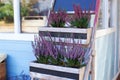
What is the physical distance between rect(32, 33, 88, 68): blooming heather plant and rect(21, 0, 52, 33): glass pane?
77 centimetres

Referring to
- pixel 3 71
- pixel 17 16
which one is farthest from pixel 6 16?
pixel 3 71

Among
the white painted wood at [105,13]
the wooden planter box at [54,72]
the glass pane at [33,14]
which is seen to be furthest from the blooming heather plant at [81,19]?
the white painted wood at [105,13]

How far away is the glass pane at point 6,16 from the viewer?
3.33 metres

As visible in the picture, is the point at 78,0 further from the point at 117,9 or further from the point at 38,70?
the point at 117,9

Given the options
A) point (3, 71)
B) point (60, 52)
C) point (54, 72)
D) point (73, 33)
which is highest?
point (73, 33)

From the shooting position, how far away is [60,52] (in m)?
2.35

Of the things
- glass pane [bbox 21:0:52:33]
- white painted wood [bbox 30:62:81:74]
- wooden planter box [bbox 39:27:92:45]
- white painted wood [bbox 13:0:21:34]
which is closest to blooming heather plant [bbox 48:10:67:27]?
wooden planter box [bbox 39:27:92:45]

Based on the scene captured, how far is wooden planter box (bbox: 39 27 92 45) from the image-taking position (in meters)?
2.30

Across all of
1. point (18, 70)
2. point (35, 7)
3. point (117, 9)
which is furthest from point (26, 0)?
point (117, 9)

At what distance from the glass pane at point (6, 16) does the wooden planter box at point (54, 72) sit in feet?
3.70

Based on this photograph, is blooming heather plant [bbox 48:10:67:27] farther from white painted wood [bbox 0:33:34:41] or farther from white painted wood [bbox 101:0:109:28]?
white painted wood [bbox 101:0:109:28]

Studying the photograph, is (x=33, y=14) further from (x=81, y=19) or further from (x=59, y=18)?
(x=81, y=19)

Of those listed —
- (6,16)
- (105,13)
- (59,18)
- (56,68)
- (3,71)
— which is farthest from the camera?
(105,13)

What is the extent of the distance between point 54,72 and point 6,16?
1.45 m
